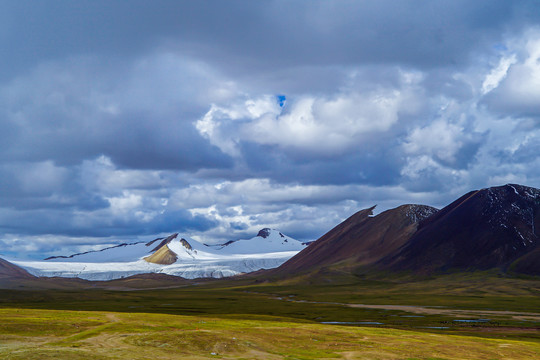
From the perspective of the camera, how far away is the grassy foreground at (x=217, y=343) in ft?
211

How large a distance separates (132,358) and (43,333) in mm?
25924

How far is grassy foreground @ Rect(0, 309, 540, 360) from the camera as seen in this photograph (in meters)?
64.3

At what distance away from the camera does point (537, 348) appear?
269ft

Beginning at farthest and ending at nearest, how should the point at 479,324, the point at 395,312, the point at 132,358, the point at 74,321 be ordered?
the point at 395,312
the point at 479,324
the point at 74,321
the point at 132,358

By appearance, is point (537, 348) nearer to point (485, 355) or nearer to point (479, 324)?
point (485, 355)

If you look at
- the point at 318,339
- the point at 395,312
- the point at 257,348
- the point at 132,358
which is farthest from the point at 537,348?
the point at 395,312

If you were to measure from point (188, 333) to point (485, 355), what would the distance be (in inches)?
1577

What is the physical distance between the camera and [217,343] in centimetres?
7306

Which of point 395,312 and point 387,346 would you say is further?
point 395,312

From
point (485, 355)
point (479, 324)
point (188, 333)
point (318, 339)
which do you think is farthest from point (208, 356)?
point (479, 324)

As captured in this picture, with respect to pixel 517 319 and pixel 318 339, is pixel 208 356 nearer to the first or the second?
pixel 318 339

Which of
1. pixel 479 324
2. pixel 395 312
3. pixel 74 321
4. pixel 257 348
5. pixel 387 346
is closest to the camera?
pixel 257 348

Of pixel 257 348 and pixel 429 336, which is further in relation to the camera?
pixel 429 336

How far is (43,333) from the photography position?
78250mm
